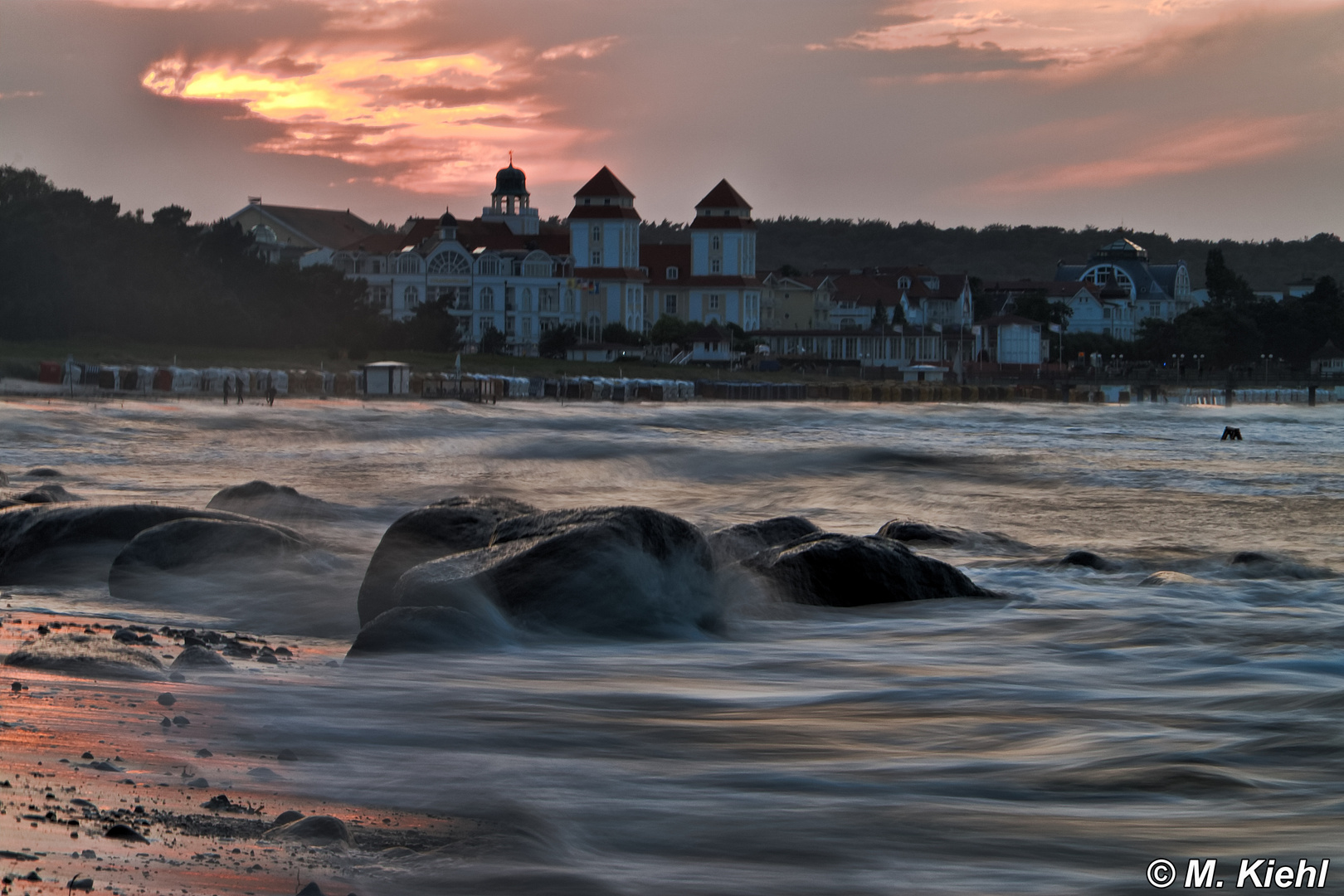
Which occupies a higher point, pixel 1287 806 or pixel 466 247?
pixel 466 247

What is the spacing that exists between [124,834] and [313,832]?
0.59 meters

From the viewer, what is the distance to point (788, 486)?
25.9 m

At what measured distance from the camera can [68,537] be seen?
10531mm

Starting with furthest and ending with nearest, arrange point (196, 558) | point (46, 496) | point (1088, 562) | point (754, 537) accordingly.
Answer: point (46, 496), point (1088, 562), point (754, 537), point (196, 558)

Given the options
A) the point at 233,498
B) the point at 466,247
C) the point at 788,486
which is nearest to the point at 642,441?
the point at 788,486

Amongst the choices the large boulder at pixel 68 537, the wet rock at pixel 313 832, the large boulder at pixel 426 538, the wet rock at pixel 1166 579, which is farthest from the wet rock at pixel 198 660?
the wet rock at pixel 1166 579

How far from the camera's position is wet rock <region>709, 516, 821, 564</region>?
11.6 metres

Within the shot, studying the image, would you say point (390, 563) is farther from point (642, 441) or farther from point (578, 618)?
point (642, 441)

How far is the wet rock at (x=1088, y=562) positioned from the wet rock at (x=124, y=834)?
417 inches

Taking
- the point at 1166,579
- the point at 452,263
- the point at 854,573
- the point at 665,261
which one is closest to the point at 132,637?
the point at 854,573

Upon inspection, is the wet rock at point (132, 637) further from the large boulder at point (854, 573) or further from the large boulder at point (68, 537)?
the large boulder at point (854, 573)

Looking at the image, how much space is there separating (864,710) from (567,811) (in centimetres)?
261

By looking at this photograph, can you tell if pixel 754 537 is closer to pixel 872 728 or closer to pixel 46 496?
pixel 872 728

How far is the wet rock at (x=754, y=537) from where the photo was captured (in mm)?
11602
